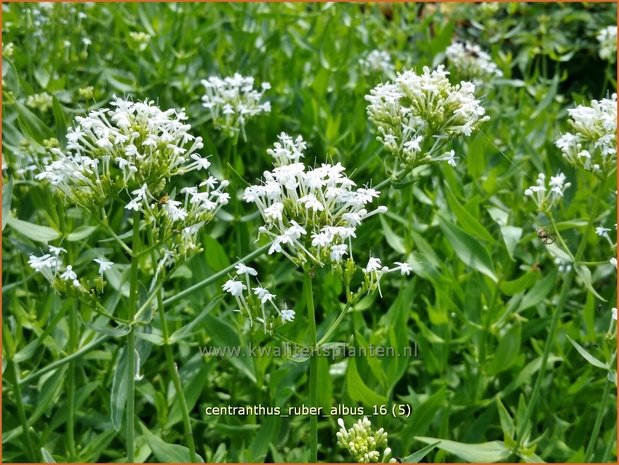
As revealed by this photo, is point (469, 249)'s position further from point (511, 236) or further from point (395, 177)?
point (395, 177)

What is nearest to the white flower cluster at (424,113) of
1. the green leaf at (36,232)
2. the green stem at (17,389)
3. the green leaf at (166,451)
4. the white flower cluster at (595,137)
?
the white flower cluster at (595,137)

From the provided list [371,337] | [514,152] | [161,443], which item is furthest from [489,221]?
[161,443]

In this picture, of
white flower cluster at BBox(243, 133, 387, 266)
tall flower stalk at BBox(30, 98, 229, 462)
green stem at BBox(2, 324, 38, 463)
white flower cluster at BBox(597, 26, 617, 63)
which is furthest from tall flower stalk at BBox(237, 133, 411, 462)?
white flower cluster at BBox(597, 26, 617, 63)

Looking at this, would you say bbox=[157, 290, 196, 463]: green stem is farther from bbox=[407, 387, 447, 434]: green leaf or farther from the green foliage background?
bbox=[407, 387, 447, 434]: green leaf

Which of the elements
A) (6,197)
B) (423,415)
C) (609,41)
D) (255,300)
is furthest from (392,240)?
(609,41)

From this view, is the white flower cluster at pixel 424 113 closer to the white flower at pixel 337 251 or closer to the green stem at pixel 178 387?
the white flower at pixel 337 251

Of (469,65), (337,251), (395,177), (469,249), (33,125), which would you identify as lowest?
(469,249)
